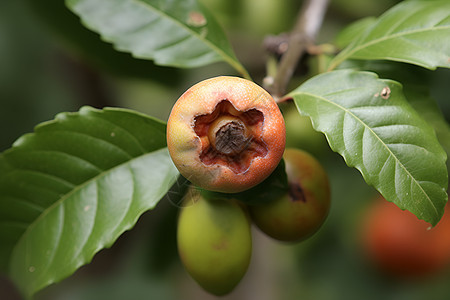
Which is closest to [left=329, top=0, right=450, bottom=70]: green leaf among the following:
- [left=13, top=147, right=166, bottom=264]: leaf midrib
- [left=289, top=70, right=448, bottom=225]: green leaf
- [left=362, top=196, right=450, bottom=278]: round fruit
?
[left=289, top=70, right=448, bottom=225]: green leaf

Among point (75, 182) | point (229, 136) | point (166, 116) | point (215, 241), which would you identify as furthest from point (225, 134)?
point (166, 116)

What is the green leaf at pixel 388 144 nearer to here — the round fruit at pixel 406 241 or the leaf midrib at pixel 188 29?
the leaf midrib at pixel 188 29

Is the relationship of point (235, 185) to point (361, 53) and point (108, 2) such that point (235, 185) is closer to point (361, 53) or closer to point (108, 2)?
point (361, 53)

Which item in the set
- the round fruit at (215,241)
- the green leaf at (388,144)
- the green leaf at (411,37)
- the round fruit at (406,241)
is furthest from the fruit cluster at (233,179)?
the round fruit at (406,241)

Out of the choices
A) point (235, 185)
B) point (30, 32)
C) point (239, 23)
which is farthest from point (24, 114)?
point (235, 185)

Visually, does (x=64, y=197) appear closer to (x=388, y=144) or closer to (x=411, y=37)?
(x=388, y=144)

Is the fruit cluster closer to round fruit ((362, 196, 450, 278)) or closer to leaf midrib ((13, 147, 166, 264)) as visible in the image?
leaf midrib ((13, 147, 166, 264))

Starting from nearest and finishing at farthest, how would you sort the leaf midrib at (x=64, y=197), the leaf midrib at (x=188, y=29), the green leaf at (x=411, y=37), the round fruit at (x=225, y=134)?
the round fruit at (x=225, y=134)
the green leaf at (x=411, y=37)
the leaf midrib at (x=64, y=197)
the leaf midrib at (x=188, y=29)
